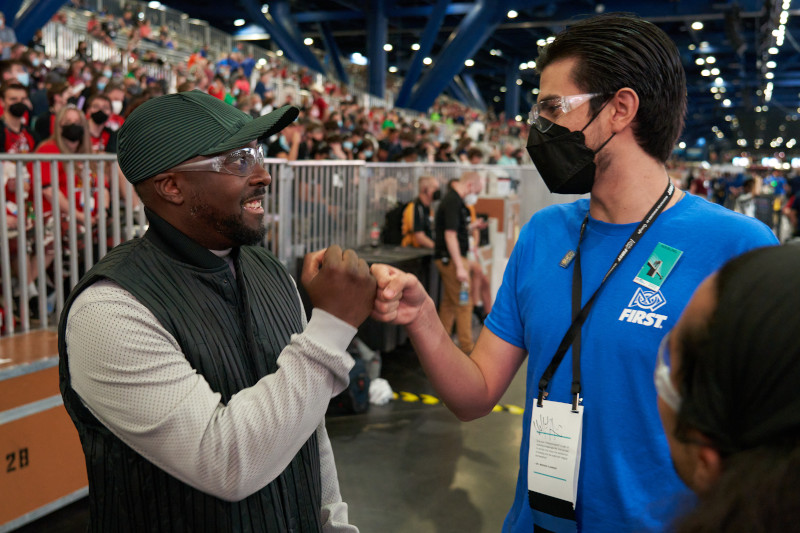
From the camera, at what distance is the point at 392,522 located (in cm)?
437

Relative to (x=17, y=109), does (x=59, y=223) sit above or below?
below

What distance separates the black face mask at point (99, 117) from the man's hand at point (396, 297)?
19.3 feet

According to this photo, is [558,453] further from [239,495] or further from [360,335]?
[360,335]

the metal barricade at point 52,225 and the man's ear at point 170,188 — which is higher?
the man's ear at point 170,188

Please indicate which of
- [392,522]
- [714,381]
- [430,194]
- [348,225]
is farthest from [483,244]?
[714,381]

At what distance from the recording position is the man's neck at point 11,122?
6.27 m

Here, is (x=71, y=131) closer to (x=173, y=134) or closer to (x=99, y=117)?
(x=99, y=117)

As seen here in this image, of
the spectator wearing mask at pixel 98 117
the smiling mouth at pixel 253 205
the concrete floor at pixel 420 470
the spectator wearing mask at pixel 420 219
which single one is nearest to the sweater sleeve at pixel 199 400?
the smiling mouth at pixel 253 205

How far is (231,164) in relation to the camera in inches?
70.7

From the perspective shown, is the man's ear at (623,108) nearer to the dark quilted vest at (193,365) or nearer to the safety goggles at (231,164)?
the safety goggles at (231,164)

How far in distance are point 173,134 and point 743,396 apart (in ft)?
4.65

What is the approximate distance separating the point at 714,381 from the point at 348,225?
752 centimetres

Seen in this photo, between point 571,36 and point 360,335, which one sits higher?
point 571,36

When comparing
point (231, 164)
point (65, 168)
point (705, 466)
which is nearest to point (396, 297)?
point (231, 164)
